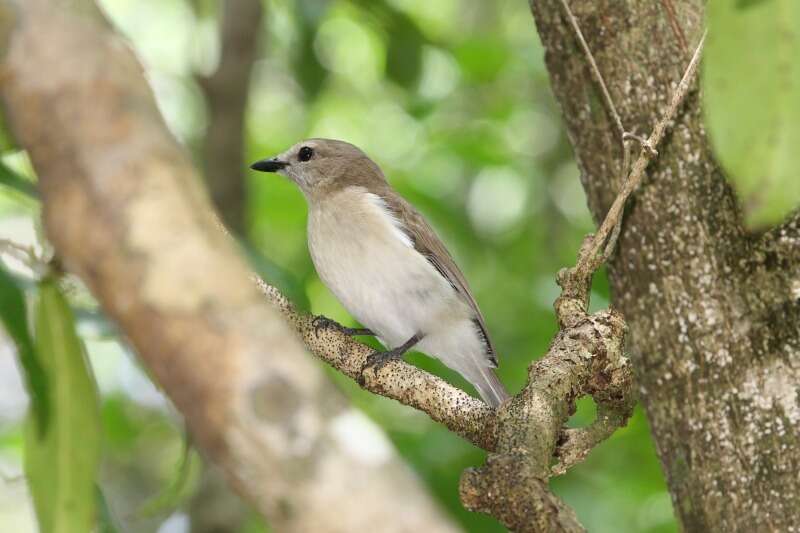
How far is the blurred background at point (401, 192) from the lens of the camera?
16.6ft

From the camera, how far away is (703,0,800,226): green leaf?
1199 mm

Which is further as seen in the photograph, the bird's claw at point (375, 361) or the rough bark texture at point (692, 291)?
the bird's claw at point (375, 361)

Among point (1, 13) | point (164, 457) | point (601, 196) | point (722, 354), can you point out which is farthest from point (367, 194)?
point (164, 457)

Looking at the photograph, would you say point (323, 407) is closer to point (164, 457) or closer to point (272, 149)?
point (272, 149)

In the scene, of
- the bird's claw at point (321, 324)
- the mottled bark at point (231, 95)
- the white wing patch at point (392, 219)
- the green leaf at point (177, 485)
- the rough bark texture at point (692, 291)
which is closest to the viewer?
the rough bark texture at point (692, 291)

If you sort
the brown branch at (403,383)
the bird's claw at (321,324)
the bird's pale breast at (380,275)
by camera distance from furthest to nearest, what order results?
the bird's pale breast at (380,275) → the bird's claw at (321,324) → the brown branch at (403,383)

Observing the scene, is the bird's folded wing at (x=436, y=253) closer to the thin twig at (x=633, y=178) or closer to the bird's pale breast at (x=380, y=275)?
the bird's pale breast at (x=380, y=275)

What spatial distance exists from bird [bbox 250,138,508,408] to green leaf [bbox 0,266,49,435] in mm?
2294

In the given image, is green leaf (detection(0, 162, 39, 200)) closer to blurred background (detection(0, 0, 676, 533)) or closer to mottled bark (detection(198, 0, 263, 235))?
blurred background (detection(0, 0, 676, 533))

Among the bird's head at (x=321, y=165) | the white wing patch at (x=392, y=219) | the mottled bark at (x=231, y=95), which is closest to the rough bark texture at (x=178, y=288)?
the white wing patch at (x=392, y=219)

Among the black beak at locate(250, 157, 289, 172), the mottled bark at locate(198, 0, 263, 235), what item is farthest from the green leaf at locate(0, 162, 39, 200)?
the mottled bark at locate(198, 0, 263, 235)

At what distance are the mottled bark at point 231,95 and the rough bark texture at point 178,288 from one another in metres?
4.12

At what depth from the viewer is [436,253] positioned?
472 centimetres

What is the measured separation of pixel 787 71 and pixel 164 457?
8012 millimetres
